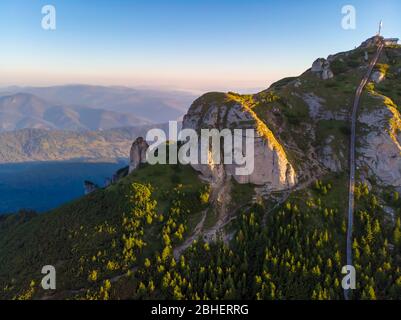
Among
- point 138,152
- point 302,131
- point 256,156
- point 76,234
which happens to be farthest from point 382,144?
point 76,234

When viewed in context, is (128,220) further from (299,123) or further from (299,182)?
(299,123)

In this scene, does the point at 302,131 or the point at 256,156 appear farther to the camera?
the point at 302,131

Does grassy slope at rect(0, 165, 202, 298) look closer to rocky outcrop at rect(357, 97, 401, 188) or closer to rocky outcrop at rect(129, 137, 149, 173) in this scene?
rocky outcrop at rect(129, 137, 149, 173)

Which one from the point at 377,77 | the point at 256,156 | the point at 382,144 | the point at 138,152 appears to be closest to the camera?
the point at 256,156

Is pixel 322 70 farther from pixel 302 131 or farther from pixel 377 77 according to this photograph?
pixel 302 131
